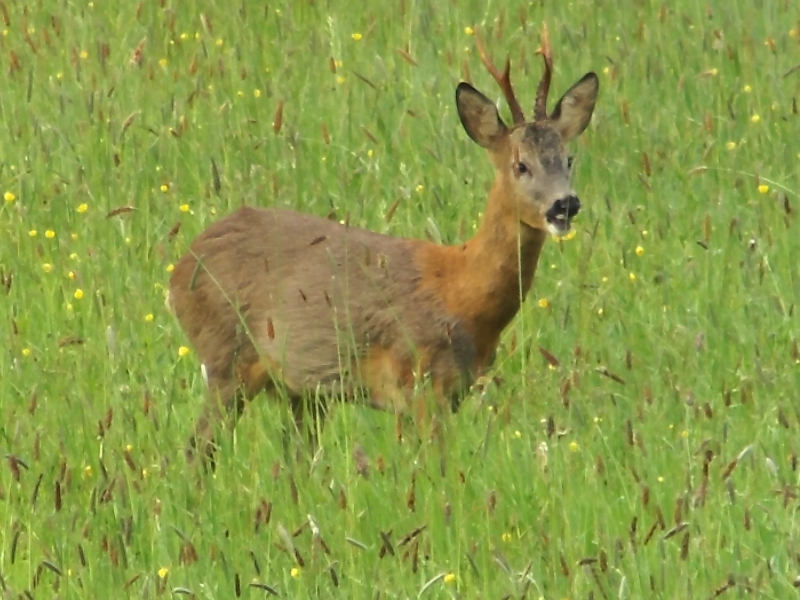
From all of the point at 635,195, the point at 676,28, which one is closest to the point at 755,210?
the point at 635,195

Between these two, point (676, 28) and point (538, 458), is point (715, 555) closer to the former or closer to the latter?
point (538, 458)

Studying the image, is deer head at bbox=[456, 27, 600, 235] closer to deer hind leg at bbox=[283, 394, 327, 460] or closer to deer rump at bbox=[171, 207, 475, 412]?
deer rump at bbox=[171, 207, 475, 412]

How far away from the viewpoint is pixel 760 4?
33.2 ft

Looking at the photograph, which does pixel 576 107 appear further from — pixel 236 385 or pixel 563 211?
pixel 236 385

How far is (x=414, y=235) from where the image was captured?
754 cm

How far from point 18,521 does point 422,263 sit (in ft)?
6.03

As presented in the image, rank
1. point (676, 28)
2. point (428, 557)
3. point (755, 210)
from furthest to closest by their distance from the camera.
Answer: point (676, 28)
point (755, 210)
point (428, 557)

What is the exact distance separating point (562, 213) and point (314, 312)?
3.03 ft

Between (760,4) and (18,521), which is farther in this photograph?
(760,4)

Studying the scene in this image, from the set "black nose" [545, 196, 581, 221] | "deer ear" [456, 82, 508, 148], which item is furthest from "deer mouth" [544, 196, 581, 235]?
"deer ear" [456, 82, 508, 148]

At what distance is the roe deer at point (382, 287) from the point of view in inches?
241

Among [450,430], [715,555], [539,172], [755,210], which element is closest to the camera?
[715,555]

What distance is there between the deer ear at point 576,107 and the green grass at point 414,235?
55 cm

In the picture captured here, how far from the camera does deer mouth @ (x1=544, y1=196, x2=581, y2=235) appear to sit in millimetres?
5934
